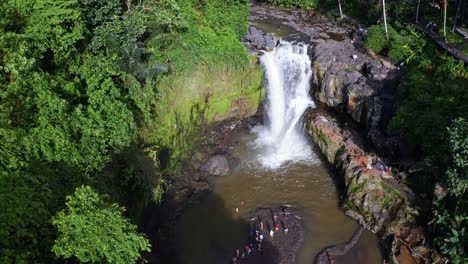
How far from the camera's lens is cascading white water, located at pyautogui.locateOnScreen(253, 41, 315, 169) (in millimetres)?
28641

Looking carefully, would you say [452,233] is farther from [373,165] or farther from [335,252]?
[373,165]

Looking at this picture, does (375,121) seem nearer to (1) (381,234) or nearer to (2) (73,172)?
(1) (381,234)

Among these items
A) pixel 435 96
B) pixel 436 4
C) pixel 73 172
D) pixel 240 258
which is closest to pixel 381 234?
pixel 240 258

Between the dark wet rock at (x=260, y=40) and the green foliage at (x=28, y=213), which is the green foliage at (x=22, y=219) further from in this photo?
the dark wet rock at (x=260, y=40)

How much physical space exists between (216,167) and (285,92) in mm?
8949

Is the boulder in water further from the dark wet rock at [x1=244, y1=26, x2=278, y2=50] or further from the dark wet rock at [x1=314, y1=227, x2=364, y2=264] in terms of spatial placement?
the dark wet rock at [x1=244, y1=26, x2=278, y2=50]

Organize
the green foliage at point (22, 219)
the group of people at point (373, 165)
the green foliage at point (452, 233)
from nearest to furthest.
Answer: the green foliage at point (22, 219)
the green foliage at point (452, 233)
the group of people at point (373, 165)

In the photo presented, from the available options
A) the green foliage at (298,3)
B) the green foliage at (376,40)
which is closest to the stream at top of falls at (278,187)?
the green foliage at (376,40)

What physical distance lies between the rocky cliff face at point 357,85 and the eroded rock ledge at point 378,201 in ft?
5.00

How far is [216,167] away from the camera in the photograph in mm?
24609

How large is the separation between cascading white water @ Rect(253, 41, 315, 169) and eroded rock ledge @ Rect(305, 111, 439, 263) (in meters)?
3.96

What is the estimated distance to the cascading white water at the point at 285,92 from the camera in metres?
28.6

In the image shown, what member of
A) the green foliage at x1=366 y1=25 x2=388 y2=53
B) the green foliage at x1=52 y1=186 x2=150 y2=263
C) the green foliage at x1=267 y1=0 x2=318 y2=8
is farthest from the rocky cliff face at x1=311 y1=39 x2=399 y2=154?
the green foliage at x1=52 y1=186 x2=150 y2=263

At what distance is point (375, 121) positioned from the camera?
25.2 meters
